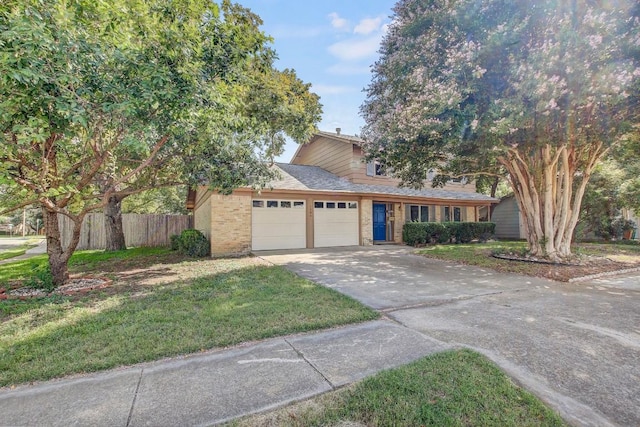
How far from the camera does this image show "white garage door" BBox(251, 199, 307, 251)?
40.1 ft

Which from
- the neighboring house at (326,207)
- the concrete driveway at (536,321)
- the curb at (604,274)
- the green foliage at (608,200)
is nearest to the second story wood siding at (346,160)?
the neighboring house at (326,207)

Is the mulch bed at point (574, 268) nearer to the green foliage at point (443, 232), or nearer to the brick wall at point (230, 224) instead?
the green foliage at point (443, 232)

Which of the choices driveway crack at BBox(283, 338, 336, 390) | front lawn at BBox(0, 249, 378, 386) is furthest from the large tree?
driveway crack at BBox(283, 338, 336, 390)

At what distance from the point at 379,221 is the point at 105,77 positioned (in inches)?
507

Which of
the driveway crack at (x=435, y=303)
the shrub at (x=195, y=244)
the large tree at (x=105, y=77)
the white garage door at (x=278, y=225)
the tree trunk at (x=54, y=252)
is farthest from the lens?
the white garage door at (x=278, y=225)

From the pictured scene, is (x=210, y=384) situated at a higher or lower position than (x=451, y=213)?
lower

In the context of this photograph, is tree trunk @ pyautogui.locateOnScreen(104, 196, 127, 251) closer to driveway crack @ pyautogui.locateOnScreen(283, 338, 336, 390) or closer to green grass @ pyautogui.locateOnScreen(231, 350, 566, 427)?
driveway crack @ pyautogui.locateOnScreen(283, 338, 336, 390)

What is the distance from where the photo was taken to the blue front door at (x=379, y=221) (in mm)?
15227

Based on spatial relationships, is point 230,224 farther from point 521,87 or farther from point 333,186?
point 521,87

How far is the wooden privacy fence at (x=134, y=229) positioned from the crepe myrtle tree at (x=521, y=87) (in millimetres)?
13066

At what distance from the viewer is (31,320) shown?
4.42 m

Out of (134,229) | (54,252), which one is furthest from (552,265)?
(134,229)

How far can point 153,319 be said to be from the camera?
4348 millimetres

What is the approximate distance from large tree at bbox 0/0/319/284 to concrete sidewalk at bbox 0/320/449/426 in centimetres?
281
